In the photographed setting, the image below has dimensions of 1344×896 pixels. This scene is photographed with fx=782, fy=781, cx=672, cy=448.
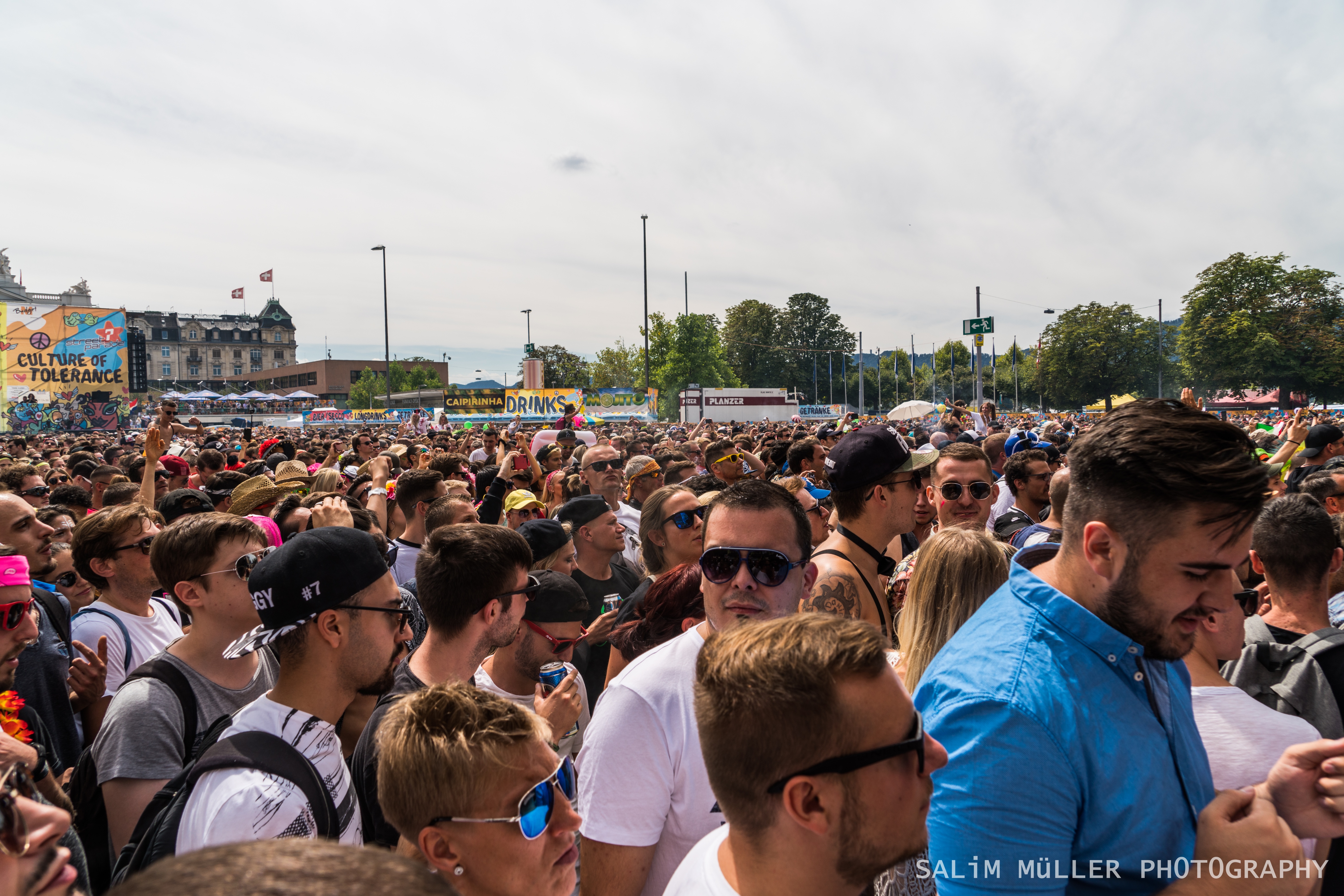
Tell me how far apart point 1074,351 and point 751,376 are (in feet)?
128

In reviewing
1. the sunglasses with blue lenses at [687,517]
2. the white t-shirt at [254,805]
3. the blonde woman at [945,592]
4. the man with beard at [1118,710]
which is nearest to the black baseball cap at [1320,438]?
the sunglasses with blue lenses at [687,517]

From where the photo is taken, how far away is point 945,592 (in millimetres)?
2855

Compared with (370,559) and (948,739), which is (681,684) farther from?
(370,559)

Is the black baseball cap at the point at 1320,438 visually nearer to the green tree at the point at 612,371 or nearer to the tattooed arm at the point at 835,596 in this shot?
the tattooed arm at the point at 835,596

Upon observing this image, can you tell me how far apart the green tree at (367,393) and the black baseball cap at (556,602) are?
98.1 meters

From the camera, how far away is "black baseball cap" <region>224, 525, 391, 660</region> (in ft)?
8.19

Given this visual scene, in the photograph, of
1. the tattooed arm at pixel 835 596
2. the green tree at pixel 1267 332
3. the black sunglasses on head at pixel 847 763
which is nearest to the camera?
the black sunglasses on head at pixel 847 763

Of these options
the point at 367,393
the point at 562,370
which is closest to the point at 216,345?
the point at 367,393

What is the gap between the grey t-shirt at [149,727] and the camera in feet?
8.52

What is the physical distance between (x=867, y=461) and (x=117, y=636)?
3840mm

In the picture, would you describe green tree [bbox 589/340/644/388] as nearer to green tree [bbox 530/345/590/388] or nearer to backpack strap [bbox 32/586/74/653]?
green tree [bbox 530/345/590/388]

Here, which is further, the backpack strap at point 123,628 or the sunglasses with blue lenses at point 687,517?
the sunglasses with blue lenses at point 687,517

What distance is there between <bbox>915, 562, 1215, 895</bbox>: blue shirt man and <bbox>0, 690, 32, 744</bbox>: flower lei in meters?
2.88

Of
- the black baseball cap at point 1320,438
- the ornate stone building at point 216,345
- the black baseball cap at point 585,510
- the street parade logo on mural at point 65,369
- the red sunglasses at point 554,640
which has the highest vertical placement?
the ornate stone building at point 216,345
